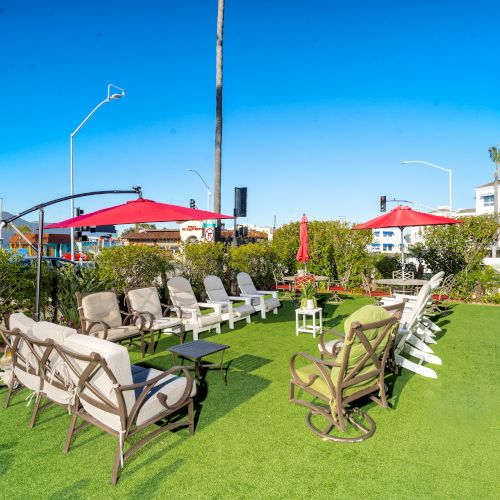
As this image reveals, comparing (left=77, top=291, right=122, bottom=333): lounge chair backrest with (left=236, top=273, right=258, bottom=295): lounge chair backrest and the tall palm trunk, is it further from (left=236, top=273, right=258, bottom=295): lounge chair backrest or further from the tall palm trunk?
the tall palm trunk

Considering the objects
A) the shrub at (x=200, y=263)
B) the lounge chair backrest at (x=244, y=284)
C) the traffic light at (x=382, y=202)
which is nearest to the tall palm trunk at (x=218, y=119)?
the shrub at (x=200, y=263)

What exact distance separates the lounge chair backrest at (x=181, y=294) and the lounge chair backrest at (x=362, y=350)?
15.0 feet

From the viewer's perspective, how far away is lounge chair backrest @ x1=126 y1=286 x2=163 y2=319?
6.76m

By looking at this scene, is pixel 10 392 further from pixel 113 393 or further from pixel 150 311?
pixel 150 311

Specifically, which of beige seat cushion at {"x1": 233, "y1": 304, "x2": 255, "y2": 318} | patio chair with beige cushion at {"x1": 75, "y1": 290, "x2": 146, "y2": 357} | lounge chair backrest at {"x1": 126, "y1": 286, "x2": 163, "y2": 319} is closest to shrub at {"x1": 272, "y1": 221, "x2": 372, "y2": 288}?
beige seat cushion at {"x1": 233, "y1": 304, "x2": 255, "y2": 318}

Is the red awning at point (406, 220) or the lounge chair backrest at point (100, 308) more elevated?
the red awning at point (406, 220)

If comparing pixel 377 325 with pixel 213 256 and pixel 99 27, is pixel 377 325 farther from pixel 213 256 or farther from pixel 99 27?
pixel 99 27

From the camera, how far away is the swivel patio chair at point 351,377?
3.44 metres

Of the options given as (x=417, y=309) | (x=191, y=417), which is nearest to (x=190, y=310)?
(x=191, y=417)

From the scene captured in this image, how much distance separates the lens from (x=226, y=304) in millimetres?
7957

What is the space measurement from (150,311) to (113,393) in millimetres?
4059

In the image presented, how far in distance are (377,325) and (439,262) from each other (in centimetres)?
1047

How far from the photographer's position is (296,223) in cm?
1491

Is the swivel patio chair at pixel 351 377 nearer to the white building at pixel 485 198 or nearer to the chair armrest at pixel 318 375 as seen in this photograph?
the chair armrest at pixel 318 375
